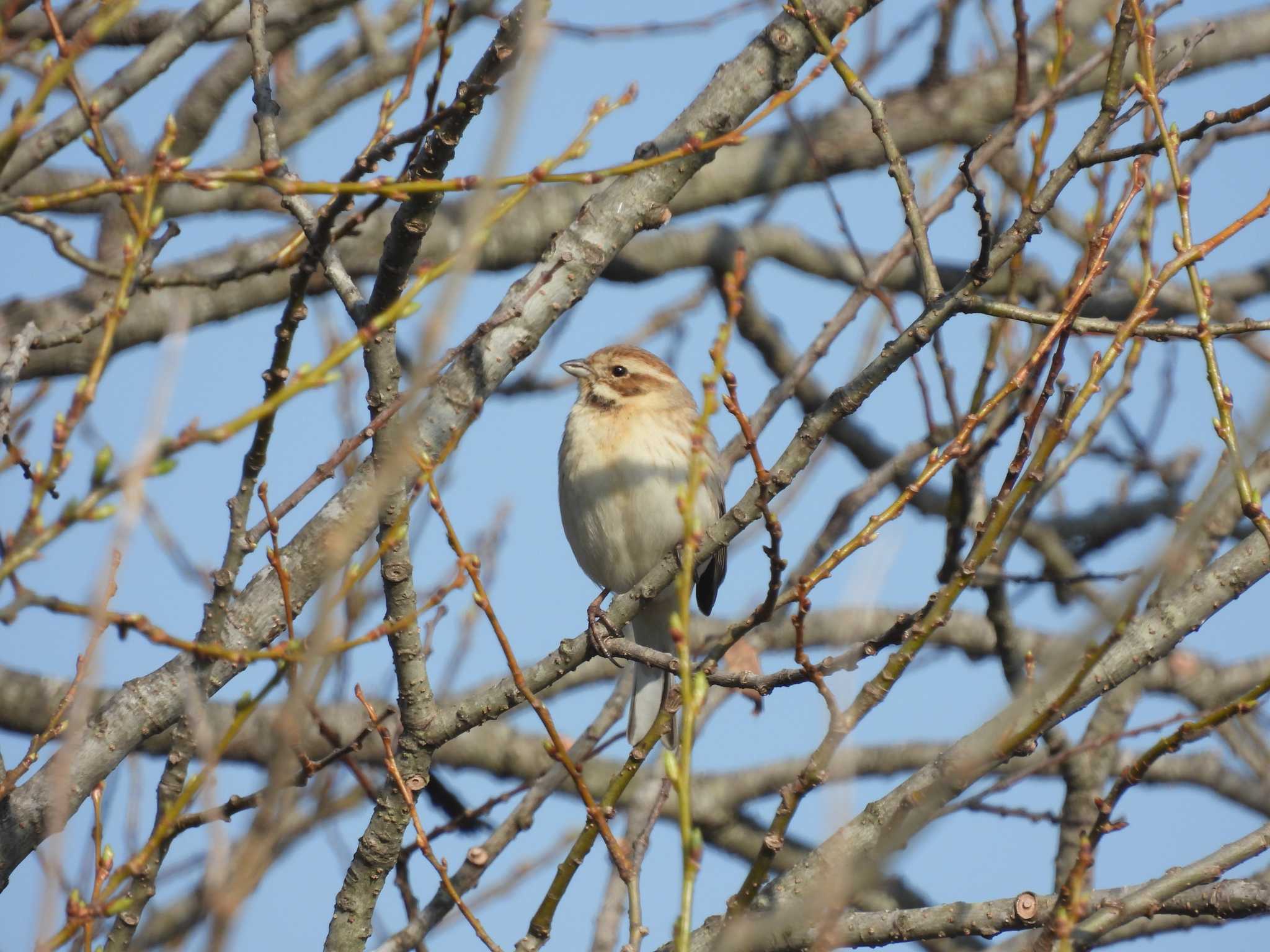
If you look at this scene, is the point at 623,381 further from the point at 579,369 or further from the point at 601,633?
the point at 601,633

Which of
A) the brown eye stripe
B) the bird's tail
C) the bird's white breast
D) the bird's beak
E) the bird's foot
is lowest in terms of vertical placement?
the bird's foot

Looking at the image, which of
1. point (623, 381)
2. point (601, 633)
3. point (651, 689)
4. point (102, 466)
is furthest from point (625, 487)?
point (102, 466)

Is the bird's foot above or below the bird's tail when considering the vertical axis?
below

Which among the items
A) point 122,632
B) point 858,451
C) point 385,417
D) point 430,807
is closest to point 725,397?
point 385,417

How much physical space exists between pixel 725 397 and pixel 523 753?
15.5 feet

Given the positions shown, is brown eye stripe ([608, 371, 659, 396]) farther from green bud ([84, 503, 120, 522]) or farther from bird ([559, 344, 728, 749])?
green bud ([84, 503, 120, 522])

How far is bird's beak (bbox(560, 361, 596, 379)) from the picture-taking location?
25.1ft

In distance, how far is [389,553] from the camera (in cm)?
428

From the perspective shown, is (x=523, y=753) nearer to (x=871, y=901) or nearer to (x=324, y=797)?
(x=871, y=901)

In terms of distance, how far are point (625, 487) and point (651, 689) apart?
1007 millimetres

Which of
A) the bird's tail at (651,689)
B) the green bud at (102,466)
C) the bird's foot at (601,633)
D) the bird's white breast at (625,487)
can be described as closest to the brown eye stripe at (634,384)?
the bird's white breast at (625,487)

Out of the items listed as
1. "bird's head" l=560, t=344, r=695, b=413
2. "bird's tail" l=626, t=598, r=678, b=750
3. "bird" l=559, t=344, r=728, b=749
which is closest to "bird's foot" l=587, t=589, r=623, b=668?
"bird's tail" l=626, t=598, r=678, b=750

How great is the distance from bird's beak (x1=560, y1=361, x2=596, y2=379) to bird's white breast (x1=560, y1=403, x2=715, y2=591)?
0.23m

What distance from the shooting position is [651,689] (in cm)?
711
